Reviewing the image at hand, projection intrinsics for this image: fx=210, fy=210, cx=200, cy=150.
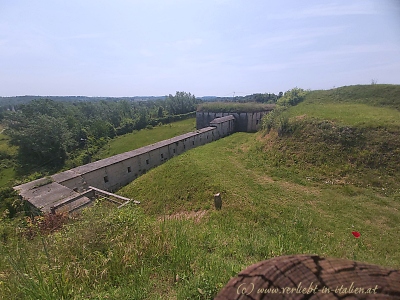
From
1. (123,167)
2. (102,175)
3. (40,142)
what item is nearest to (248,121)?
(123,167)

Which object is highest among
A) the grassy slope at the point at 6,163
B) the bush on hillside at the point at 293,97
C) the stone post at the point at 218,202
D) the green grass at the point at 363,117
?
the bush on hillside at the point at 293,97

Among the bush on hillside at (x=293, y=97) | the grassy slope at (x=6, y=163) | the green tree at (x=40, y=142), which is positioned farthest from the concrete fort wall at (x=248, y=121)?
the grassy slope at (x=6, y=163)

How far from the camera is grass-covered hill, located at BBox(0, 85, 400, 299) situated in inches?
109

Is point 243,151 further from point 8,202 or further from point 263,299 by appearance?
point 263,299

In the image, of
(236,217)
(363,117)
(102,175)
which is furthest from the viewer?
(363,117)

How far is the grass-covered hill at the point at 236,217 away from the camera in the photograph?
2.77 meters

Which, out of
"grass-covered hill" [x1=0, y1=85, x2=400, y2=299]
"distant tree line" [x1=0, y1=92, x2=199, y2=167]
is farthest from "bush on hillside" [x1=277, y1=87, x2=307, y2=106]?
"distant tree line" [x1=0, y1=92, x2=199, y2=167]

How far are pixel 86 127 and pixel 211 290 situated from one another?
156 feet

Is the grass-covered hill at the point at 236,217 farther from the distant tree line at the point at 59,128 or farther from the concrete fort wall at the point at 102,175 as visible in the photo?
the distant tree line at the point at 59,128

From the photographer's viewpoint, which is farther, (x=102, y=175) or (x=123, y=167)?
(x=123, y=167)

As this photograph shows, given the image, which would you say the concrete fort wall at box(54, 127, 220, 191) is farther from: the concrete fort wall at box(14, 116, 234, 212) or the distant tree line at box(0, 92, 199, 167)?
the distant tree line at box(0, 92, 199, 167)

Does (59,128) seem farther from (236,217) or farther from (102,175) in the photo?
(236,217)

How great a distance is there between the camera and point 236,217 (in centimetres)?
851

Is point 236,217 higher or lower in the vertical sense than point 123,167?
lower
